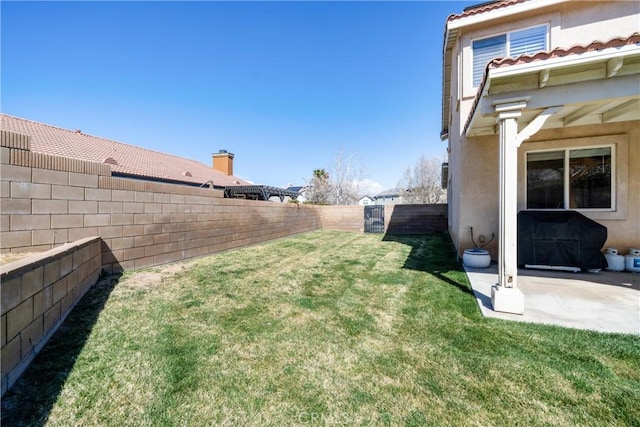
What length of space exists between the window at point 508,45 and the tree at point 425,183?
84.2 feet

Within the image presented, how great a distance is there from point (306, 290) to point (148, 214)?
3550 millimetres

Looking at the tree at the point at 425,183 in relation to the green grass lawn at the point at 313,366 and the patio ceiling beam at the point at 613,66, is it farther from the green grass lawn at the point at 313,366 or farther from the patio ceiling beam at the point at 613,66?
the green grass lawn at the point at 313,366

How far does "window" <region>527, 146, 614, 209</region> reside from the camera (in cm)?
623

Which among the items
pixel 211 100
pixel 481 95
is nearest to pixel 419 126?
pixel 211 100

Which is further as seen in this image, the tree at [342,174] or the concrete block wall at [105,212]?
the tree at [342,174]

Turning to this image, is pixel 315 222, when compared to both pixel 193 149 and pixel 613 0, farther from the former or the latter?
pixel 193 149

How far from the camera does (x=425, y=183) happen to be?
108 feet

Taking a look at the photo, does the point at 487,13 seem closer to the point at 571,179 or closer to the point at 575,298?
the point at 571,179

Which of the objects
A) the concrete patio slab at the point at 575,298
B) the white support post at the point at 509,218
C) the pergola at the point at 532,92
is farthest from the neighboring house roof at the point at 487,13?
the concrete patio slab at the point at 575,298

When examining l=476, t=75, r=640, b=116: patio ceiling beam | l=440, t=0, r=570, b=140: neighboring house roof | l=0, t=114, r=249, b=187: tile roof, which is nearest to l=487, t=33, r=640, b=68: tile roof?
l=476, t=75, r=640, b=116: patio ceiling beam

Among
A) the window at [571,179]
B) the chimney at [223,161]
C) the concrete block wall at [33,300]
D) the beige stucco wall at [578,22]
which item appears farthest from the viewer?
the chimney at [223,161]

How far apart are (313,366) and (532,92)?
15.5 feet

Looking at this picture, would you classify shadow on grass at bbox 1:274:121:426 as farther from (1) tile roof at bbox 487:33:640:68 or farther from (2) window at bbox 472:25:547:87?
(2) window at bbox 472:25:547:87

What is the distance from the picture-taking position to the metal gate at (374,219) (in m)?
16.1
